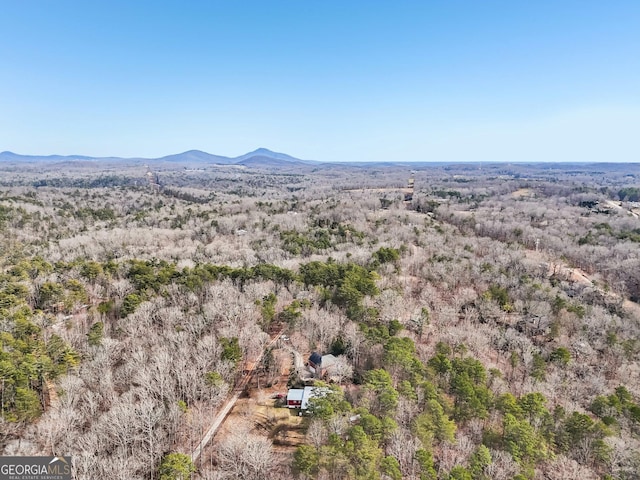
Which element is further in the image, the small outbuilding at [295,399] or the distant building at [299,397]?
the small outbuilding at [295,399]

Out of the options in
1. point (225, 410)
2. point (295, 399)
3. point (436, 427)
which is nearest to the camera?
point (436, 427)

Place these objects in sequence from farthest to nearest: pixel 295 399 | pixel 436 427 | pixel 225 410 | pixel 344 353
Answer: pixel 344 353 → pixel 295 399 → pixel 225 410 → pixel 436 427

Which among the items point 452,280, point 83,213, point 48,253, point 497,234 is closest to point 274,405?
point 452,280

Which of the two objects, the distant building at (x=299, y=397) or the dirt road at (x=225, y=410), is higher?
the distant building at (x=299, y=397)

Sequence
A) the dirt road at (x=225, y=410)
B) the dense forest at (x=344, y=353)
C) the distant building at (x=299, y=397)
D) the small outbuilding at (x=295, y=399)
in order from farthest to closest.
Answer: the small outbuilding at (x=295, y=399) < the distant building at (x=299, y=397) < the dirt road at (x=225, y=410) < the dense forest at (x=344, y=353)

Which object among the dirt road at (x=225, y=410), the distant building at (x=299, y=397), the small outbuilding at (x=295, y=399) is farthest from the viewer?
the small outbuilding at (x=295, y=399)

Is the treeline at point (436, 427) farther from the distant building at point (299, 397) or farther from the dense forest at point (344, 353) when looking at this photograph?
the distant building at point (299, 397)

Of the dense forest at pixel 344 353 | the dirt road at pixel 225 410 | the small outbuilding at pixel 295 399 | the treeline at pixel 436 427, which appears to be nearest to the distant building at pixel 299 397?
the small outbuilding at pixel 295 399

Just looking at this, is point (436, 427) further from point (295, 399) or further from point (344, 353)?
point (344, 353)

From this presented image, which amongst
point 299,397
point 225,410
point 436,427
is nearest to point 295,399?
point 299,397
